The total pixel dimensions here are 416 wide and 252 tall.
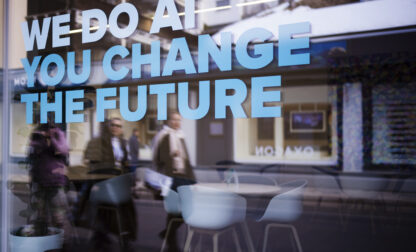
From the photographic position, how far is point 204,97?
2.57m

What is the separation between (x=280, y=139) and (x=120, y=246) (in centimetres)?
635

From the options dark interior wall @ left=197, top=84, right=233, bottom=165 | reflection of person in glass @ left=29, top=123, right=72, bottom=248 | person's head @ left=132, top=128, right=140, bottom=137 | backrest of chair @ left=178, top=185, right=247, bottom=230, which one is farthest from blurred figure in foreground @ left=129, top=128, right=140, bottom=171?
backrest of chair @ left=178, top=185, right=247, bottom=230

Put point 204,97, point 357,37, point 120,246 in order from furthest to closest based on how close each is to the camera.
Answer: point 357,37 → point 120,246 → point 204,97

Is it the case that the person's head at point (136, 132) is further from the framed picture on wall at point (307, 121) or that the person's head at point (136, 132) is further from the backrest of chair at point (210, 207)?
the backrest of chair at point (210, 207)

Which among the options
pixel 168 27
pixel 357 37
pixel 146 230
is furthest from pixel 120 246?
pixel 357 37

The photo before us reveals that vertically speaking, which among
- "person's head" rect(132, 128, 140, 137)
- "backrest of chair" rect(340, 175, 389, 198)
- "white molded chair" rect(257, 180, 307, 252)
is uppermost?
"person's head" rect(132, 128, 140, 137)

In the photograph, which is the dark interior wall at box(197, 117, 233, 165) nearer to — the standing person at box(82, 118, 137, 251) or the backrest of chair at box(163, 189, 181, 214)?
the standing person at box(82, 118, 137, 251)

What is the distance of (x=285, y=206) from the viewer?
3.86m

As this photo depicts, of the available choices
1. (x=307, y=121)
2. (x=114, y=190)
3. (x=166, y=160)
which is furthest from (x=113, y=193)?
(x=307, y=121)

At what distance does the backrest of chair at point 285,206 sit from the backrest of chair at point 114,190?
1826 millimetres

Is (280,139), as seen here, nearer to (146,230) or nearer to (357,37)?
(357,37)

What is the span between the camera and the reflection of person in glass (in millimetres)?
A: 3361

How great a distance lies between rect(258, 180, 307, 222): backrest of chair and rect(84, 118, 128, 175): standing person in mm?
2369

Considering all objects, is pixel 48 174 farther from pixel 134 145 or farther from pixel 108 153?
pixel 134 145
